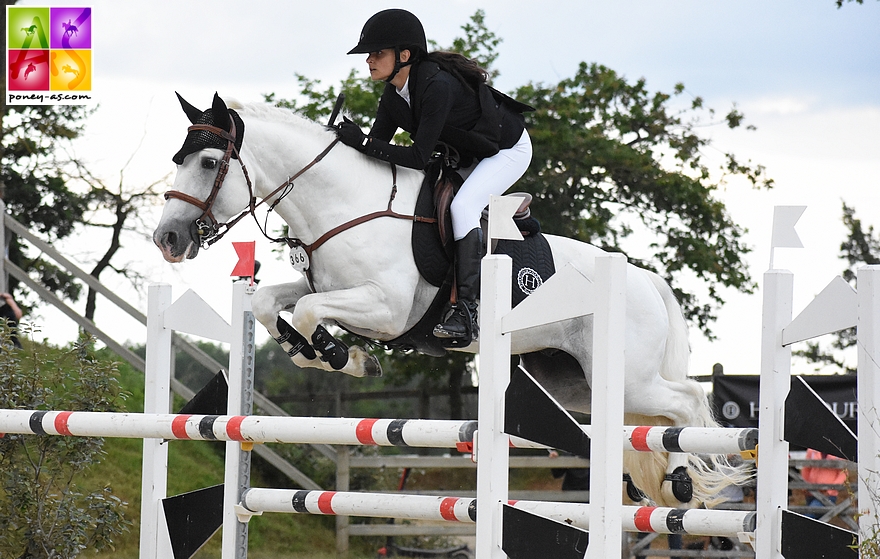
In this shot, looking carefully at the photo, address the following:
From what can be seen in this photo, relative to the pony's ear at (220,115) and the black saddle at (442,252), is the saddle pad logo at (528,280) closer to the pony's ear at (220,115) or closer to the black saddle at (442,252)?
the black saddle at (442,252)

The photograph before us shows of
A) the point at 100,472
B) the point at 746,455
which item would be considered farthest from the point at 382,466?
the point at 746,455

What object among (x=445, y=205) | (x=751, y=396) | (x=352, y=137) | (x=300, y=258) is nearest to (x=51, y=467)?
(x=300, y=258)

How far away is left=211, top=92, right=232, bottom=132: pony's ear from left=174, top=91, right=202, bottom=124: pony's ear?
0.22ft

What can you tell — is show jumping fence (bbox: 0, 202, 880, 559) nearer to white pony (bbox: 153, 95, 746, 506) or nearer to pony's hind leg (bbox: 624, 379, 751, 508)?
white pony (bbox: 153, 95, 746, 506)

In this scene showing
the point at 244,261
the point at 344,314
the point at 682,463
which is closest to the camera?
the point at 344,314

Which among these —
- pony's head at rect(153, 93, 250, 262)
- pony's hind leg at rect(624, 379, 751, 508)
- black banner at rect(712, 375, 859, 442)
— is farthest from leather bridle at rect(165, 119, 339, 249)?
black banner at rect(712, 375, 859, 442)

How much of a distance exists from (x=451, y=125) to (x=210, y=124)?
32.0 inches

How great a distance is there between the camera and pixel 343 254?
3383 millimetres

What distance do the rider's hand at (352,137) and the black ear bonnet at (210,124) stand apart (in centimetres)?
35

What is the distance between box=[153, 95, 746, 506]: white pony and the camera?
3326mm

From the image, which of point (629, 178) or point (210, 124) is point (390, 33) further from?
point (629, 178)

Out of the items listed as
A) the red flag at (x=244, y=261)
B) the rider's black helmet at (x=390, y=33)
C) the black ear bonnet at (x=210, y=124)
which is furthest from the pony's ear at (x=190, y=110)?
the rider's black helmet at (x=390, y=33)

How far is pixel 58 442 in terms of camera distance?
3953 mm

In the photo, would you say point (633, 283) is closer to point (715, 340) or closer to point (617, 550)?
point (617, 550)
